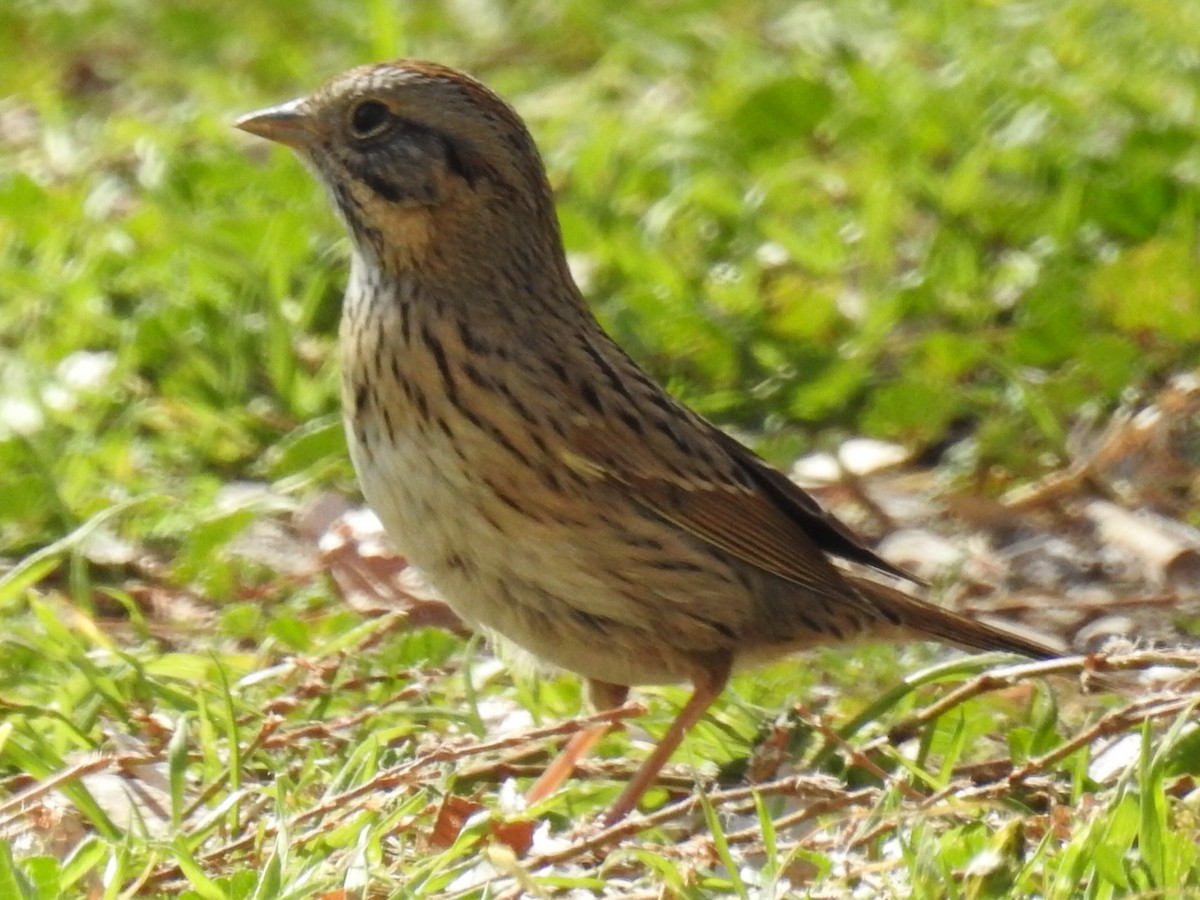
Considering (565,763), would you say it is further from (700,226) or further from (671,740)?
(700,226)

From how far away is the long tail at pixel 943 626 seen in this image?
477cm

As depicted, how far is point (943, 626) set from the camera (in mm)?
4809

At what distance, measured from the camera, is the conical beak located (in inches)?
190

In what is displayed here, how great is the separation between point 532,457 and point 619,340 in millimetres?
1785

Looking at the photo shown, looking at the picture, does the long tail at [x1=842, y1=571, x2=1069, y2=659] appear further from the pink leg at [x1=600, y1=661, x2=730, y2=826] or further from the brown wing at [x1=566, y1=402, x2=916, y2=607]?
Answer: the pink leg at [x1=600, y1=661, x2=730, y2=826]

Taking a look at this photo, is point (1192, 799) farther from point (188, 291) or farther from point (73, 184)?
point (73, 184)

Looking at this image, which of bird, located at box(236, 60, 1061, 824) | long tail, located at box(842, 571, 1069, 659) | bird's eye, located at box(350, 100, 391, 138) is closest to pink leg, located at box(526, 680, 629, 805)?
bird, located at box(236, 60, 1061, 824)

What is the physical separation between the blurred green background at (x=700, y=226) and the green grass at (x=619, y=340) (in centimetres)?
1

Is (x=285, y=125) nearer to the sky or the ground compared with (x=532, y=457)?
nearer to the sky

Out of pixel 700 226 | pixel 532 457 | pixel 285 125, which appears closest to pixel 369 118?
pixel 285 125

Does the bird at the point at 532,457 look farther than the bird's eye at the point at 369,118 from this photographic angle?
No

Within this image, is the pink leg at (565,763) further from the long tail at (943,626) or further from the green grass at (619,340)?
the long tail at (943,626)

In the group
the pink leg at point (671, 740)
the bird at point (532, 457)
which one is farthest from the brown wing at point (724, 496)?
the pink leg at point (671, 740)

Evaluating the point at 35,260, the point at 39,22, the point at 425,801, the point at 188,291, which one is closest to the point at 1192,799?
the point at 425,801
